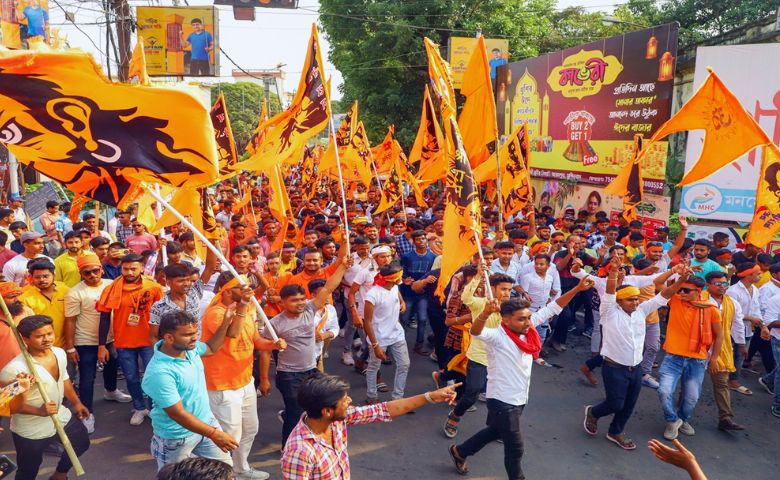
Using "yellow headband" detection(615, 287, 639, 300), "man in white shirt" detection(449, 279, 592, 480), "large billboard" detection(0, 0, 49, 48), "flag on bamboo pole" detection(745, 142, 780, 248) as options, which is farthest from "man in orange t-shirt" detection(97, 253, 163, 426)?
"large billboard" detection(0, 0, 49, 48)

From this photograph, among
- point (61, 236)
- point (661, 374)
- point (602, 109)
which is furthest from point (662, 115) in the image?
point (61, 236)

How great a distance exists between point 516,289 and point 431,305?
1.03 meters

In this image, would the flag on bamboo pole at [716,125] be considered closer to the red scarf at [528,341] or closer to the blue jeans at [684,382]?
the blue jeans at [684,382]

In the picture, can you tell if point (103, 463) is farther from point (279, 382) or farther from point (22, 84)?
point (22, 84)

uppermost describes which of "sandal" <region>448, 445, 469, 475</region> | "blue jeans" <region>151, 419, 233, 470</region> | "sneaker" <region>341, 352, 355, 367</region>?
"blue jeans" <region>151, 419, 233, 470</region>

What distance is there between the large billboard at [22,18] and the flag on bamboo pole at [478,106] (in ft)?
49.1

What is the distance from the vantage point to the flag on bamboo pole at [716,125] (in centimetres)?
646

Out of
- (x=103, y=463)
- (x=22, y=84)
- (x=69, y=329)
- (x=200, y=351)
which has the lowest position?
(x=103, y=463)

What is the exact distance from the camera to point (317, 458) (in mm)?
2828

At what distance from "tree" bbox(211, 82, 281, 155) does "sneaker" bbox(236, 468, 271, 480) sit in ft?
170

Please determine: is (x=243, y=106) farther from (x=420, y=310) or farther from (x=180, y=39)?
(x=420, y=310)

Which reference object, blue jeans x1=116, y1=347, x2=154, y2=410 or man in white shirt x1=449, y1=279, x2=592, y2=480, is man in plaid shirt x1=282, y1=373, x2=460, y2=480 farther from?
blue jeans x1=116, y1=347, x2=154, y2=410

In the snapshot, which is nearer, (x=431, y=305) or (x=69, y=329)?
(x=69, y=329)

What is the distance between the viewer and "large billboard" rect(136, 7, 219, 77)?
1698cm
